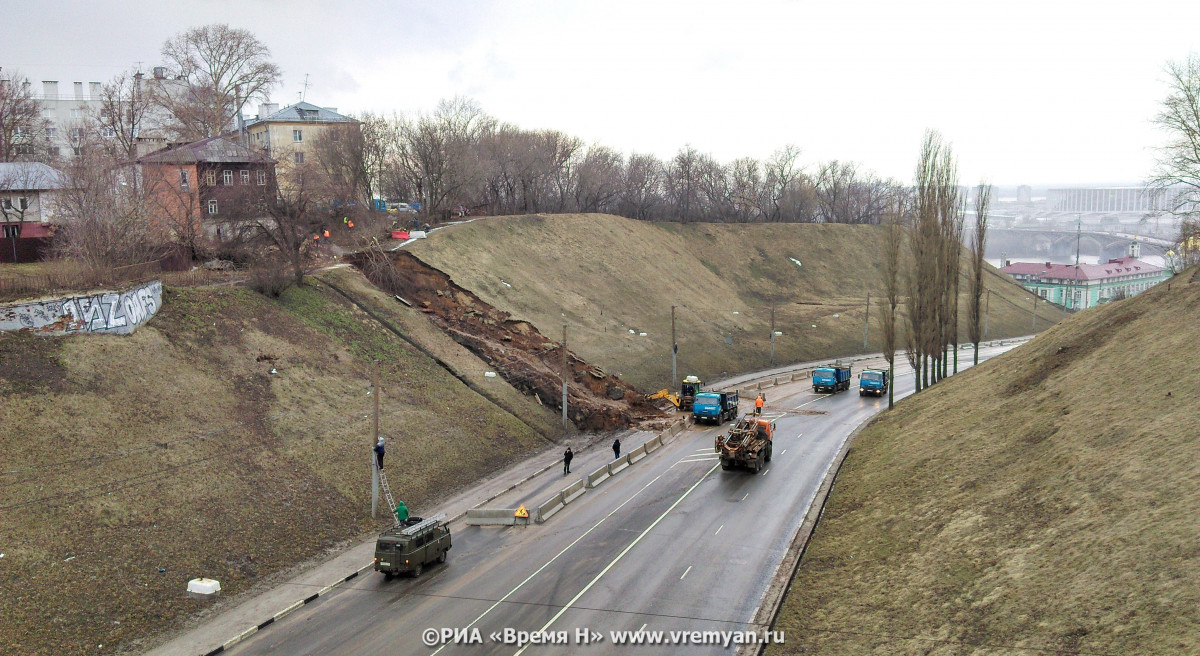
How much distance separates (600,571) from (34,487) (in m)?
19.6

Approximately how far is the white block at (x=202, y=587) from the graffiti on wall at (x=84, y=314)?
1522 cm

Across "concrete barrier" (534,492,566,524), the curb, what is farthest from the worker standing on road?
the curb

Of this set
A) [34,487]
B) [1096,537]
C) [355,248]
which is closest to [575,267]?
[355,248]

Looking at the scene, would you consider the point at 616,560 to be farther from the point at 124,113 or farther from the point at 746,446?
the point at 124,113

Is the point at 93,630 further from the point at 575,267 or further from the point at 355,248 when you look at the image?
the point at 575,267

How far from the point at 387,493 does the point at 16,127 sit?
65.0 meters

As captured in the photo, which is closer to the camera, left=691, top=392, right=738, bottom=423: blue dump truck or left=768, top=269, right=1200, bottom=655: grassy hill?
left=768, top=269, right=1200, bottom=655: grassy hill

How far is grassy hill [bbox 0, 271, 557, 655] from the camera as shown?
78.5 feet

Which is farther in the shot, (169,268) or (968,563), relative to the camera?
(169,268)

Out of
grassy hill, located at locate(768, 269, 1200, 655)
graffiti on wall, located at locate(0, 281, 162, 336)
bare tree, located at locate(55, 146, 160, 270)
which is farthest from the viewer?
bare tree, located at locate(55, 146, 160, 270)

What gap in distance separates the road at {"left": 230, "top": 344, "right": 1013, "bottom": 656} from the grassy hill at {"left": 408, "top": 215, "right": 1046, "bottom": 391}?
26064 millimetres

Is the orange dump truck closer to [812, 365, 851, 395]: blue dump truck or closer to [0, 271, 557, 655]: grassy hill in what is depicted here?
[0, 271, 557, 655]: grassy hill

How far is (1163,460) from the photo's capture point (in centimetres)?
2192

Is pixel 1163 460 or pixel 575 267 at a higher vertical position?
pixel 575 267
